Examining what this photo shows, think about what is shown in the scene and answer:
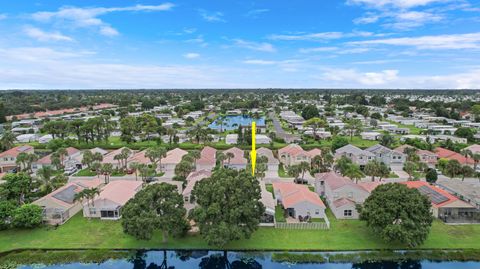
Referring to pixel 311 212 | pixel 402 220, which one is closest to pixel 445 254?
pixel 402 220

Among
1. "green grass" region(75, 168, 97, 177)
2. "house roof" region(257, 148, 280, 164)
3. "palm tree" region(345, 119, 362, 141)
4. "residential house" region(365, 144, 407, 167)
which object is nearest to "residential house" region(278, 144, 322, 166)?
"house roof" region(257, 148, 280, 164)

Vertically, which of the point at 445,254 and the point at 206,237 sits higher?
the point at 206,237

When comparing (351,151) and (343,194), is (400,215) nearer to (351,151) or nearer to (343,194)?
(343,194)

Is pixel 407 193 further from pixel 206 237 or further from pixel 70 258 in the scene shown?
pixel 70 258

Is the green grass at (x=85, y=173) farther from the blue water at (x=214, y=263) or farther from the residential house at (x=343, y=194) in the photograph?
the residential house at (x=343, y=194)

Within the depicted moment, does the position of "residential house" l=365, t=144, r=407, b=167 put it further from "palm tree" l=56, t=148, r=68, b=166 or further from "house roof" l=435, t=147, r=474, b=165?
"palm tree" l=56, t=148, r=68, b=166
